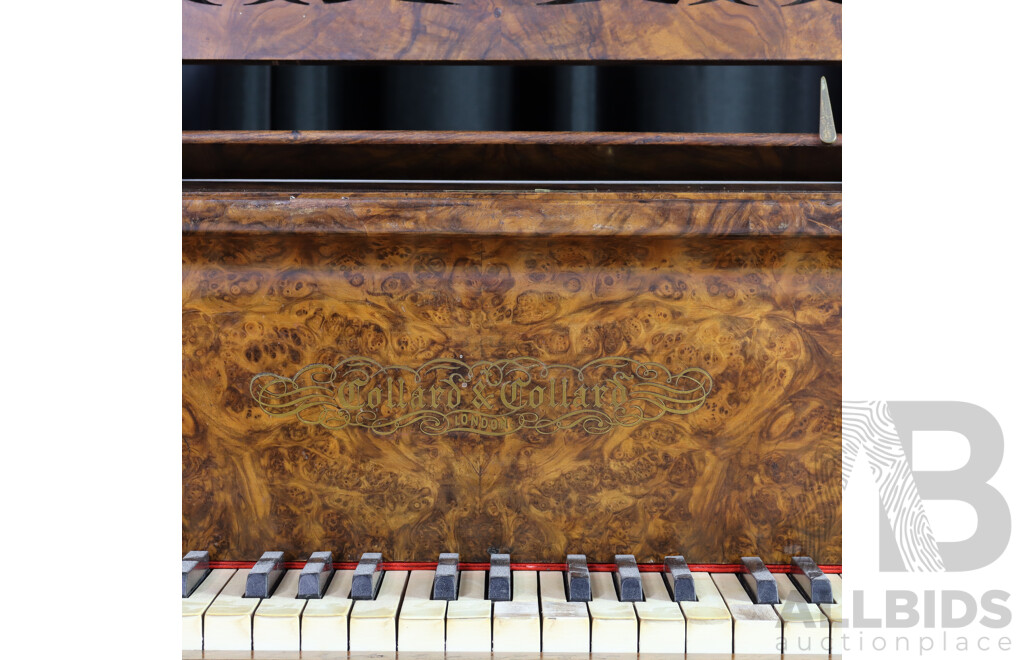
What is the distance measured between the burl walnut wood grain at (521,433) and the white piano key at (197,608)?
0.27 ft

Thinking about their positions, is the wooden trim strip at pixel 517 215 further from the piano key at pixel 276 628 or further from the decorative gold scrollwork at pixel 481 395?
the piano key at pixel 276 628

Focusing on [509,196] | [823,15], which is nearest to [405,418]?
[509,196]

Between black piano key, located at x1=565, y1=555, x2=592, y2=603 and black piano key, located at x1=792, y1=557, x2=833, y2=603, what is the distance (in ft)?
1.26

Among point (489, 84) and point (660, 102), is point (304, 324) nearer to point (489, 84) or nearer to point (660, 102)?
point (489, 84)

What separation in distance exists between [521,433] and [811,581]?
58 centimetres

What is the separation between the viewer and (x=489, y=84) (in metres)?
1.37

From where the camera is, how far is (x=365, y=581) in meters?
1.35

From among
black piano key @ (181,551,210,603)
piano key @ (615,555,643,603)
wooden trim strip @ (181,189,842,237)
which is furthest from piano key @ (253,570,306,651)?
wooden trim strip @ (181,189,842,237)

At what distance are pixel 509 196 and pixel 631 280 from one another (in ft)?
0.95

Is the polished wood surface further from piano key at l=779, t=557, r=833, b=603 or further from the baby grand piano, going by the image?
piano key at l=779, t=557, r=833, b=603

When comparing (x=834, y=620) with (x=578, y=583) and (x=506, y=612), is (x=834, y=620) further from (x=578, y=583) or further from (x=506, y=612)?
(x=506, y=612)

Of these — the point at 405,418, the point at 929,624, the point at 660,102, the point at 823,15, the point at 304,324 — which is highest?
the point at 823,15

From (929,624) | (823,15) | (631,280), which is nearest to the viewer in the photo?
(929,624)

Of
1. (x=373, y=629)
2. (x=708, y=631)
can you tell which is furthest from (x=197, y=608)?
(x=708, y=631)
